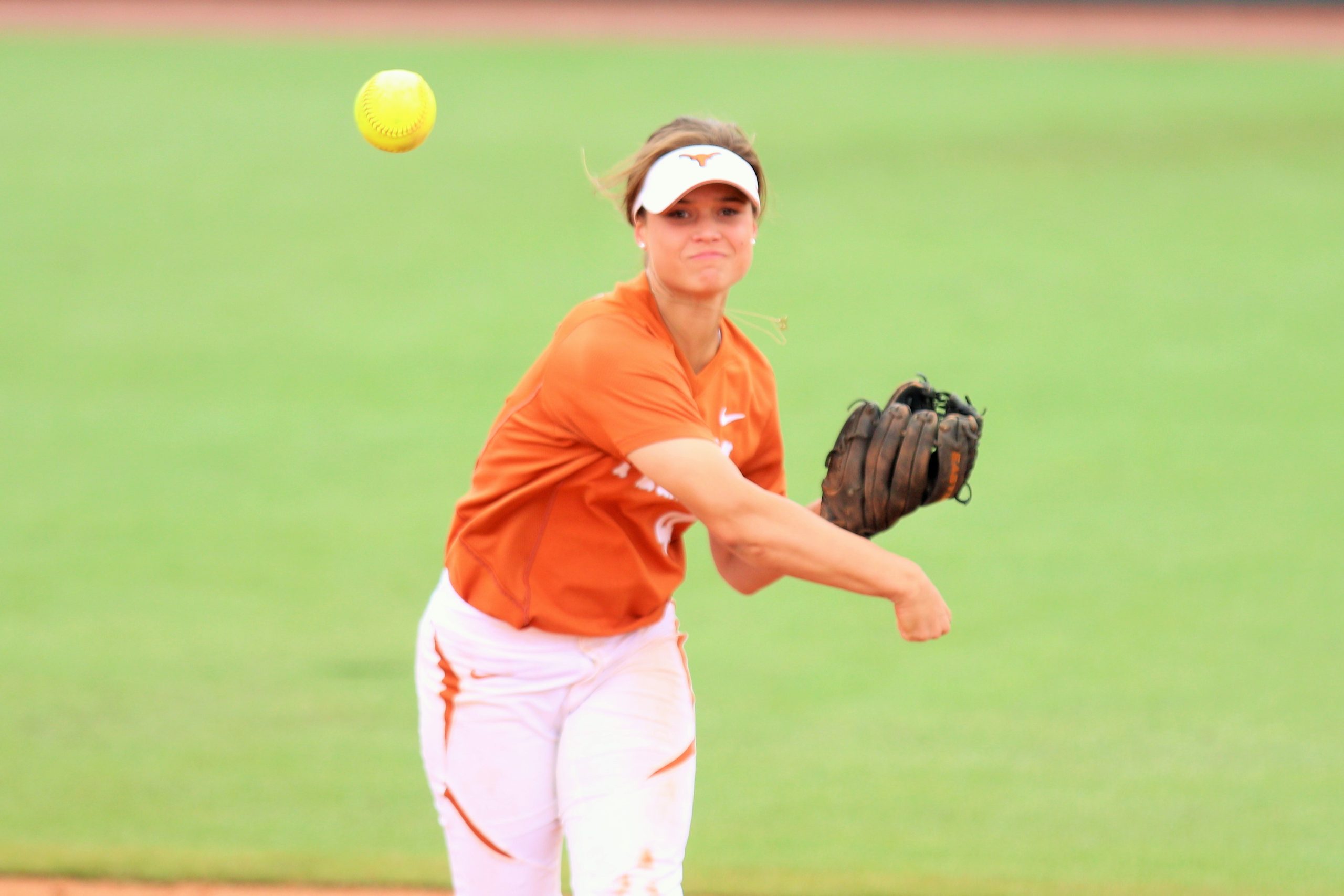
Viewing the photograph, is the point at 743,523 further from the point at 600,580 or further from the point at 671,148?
the point at 671,148

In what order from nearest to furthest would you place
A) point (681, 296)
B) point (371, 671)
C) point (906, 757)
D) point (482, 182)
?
point (681, 296) → point (906, 757) → point (371, 671) → point (482, 182)

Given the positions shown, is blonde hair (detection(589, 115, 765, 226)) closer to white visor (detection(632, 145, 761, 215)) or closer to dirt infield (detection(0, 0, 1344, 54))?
white visor (detection(632, 145, 761, 215))

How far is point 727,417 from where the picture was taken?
3090 millimetres

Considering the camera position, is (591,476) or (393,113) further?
(393,113)

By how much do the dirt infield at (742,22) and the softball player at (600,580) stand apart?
691 inches

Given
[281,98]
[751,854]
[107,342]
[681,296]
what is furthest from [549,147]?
[681,296]

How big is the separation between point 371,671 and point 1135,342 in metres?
6.00

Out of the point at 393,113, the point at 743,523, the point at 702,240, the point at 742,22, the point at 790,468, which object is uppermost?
the point at 742,22

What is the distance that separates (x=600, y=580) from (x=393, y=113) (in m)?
1.21

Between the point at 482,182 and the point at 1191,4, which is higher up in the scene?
the point at 1191,4

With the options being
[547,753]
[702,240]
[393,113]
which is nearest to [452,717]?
[547,753]

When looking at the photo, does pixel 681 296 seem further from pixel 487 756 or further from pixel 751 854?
pixel 751 854

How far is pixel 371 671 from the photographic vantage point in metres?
5.88

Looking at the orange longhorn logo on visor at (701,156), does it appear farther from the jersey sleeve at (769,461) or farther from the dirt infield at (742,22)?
the dirt infield at (742,22)
